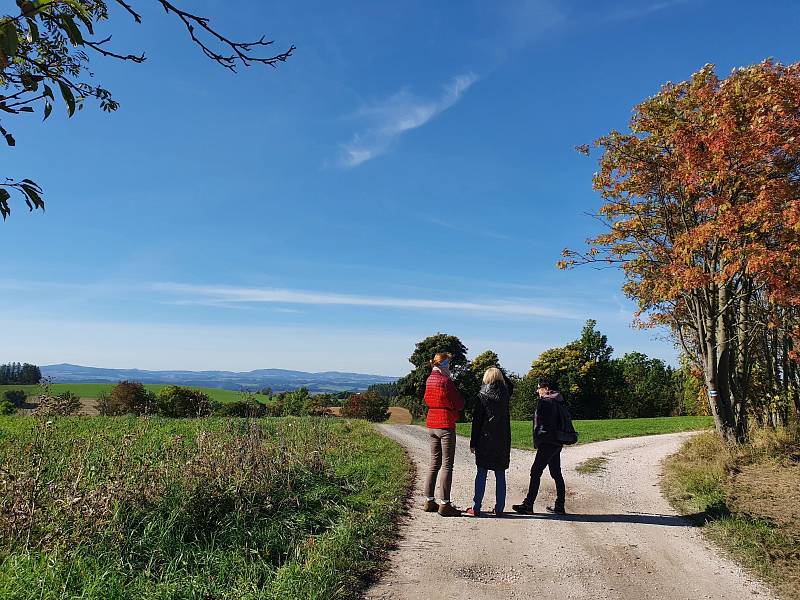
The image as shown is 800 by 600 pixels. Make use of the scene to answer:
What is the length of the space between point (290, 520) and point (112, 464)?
251cm

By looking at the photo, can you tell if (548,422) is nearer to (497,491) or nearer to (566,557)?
(497,491)

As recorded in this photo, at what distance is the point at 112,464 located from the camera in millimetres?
6730

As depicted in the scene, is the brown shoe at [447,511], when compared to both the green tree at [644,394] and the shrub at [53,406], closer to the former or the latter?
the shrub at [53,406]

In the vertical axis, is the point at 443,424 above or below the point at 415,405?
above

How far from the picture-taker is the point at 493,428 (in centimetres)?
757

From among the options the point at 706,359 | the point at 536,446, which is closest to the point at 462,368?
the point at 706,359

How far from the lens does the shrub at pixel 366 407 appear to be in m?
52.4

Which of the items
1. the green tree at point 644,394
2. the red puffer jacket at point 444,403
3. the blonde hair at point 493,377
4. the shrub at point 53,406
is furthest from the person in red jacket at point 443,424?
the green tree at point 644,394

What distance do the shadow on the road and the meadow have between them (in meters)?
2.44

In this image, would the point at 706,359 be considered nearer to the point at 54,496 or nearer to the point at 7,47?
the point at 54,496

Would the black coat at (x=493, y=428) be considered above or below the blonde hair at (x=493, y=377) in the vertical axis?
below

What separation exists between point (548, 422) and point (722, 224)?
615 centimetres

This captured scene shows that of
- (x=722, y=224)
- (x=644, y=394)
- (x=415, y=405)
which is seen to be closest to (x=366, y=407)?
(x=415, y=405)

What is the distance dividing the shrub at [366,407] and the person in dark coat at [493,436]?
45186mm
